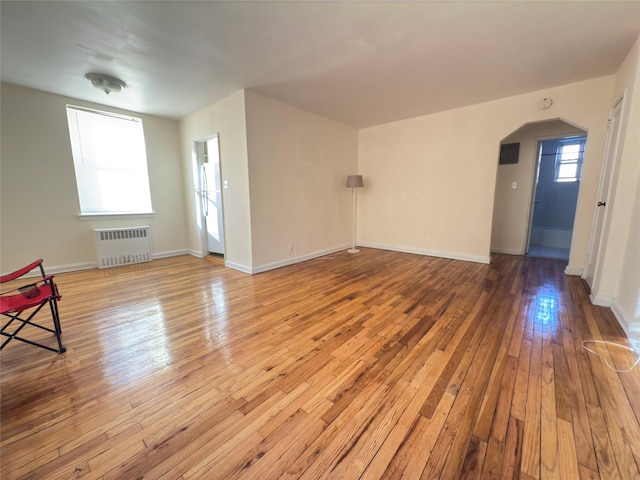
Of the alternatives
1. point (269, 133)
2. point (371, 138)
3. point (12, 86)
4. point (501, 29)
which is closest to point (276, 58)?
point (269, 133)

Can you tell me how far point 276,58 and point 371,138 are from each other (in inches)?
125

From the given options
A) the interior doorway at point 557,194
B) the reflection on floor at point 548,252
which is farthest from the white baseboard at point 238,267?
the interior doorway at point 557,194

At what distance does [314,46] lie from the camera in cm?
247

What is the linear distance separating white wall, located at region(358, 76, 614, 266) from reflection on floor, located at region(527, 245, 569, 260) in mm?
1397

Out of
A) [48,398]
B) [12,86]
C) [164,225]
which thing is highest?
[12,86]

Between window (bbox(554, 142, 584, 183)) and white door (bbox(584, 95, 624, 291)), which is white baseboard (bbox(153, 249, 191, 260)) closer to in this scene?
white door (bbox(584, 95, 624, 291))

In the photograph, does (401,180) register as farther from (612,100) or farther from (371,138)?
(612,100)

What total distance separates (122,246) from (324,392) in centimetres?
454

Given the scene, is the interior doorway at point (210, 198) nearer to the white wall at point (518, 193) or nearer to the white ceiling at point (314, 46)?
the white ceiling at point (314, 46)

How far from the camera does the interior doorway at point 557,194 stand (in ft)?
18.7

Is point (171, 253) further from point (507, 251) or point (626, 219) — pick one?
point (507, 251)

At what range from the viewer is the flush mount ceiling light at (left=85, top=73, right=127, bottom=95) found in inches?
119

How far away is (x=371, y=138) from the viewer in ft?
17.7

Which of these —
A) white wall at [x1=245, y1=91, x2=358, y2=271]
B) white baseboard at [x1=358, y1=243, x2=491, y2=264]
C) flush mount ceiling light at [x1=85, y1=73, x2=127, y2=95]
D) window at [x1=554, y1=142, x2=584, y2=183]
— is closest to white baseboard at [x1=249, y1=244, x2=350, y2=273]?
white wall at [x1=245, y1=91, x2=358, y2=271]
